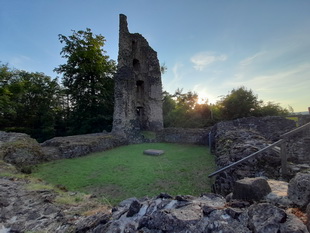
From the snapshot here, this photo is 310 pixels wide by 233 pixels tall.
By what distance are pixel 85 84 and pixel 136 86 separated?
6678 mm

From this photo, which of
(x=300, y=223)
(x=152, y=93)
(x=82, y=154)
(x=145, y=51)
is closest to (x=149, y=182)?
(x=300, y=223)

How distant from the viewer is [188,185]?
4477 millimetres

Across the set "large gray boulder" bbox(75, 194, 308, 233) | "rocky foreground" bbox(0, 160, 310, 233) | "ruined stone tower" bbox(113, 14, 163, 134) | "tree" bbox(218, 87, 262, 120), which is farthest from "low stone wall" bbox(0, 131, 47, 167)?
"tree" bbox(218, 87, 262, 120)

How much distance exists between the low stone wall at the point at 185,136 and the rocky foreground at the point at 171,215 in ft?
30.1

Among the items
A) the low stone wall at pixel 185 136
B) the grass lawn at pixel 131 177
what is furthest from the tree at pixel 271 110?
the grass lawn at pixel 131 177

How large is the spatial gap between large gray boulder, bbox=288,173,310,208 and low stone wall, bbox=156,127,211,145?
31.4 ft

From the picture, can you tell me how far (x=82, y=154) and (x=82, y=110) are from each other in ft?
36.5

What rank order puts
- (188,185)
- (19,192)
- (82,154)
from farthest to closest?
(82,154), (188,185), (19,192)

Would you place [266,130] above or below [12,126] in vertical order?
below

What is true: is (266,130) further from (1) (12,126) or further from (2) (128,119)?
(1) (12,126)

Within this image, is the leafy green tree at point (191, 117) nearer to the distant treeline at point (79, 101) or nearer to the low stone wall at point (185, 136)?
the distant treeline at point (79, 101)

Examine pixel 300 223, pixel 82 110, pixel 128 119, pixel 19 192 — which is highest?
pixel 82 110

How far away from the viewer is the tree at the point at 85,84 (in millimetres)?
18594

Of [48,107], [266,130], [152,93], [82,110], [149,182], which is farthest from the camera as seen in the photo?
[48,107]
